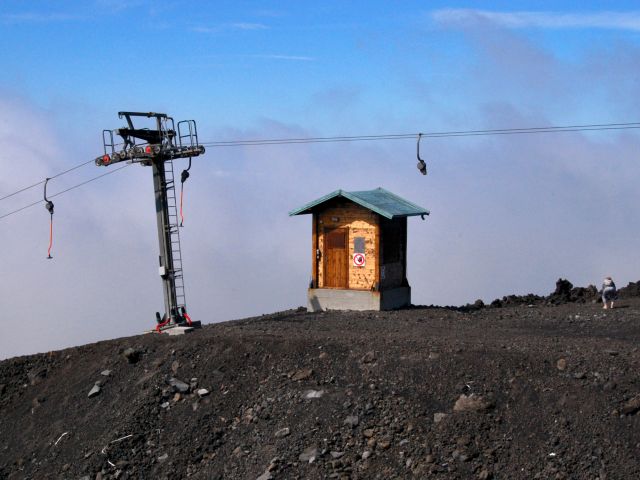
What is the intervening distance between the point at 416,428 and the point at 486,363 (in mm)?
2315

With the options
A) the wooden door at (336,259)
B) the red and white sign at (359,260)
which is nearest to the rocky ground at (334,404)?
the red and white sign at (359,260)

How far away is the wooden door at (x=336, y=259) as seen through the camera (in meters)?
27.2

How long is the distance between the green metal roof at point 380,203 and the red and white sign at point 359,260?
1.64 meters

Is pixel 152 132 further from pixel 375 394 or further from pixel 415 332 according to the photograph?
pixel 375 394

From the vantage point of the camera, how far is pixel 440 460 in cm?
1532

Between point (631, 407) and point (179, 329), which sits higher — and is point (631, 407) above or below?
above

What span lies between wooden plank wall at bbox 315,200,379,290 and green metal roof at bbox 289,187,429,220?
413 mm

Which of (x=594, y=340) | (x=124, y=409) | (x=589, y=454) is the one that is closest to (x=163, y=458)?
(x=124, y=409)

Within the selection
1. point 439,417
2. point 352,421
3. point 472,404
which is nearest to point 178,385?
point 352,421

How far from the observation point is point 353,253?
1067 inches

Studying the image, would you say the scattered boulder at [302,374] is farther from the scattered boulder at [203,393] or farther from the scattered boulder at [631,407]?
the scattered boulder at [631,407]

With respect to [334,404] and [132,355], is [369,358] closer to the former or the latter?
[334,404]

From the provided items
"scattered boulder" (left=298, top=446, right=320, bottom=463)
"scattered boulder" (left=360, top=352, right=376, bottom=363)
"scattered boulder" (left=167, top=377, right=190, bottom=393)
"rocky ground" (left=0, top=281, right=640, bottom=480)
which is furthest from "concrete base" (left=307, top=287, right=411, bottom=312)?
"scattered boulder" (left=298, top=446, right=320, bottom=463)

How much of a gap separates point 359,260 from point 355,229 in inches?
38.5
